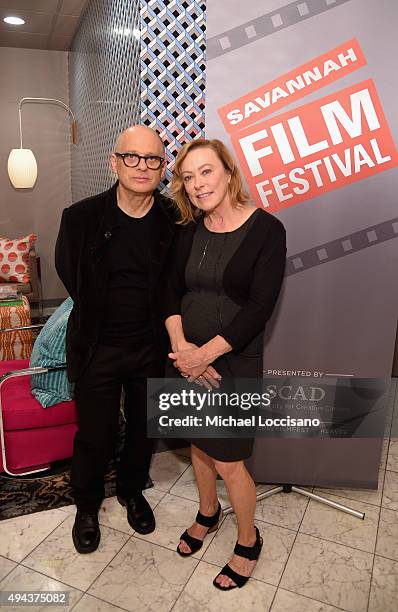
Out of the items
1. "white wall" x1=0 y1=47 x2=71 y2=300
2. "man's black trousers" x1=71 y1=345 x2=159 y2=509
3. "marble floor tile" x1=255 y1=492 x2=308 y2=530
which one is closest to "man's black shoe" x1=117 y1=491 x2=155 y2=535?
"man's black trousers" x1=71 y1=345 x2=159 y2=509

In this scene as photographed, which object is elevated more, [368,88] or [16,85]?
[16,85]

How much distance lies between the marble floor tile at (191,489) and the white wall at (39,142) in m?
4.40

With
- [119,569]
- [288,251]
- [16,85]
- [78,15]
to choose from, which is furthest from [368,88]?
[16,85]

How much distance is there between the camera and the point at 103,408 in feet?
7.29

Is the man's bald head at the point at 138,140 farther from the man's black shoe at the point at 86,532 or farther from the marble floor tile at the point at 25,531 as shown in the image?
the marble floor tile at the point at 25,531

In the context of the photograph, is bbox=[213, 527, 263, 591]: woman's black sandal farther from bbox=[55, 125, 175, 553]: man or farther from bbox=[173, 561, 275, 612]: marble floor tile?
bbox=[55, 125, 175, 553]: man

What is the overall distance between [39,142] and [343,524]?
5.51m

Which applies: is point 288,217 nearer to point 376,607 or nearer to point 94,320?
point 94,320

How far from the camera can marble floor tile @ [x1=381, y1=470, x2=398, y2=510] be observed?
8.61 feet

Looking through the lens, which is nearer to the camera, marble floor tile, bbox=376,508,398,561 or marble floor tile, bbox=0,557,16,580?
marble floor tile, bbox=0,557,16,580

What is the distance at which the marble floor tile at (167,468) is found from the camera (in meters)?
2.75

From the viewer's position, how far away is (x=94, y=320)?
6.79ft

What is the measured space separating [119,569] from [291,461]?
0.98 meters

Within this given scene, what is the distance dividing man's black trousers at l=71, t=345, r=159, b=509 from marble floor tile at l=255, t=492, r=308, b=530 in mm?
689
